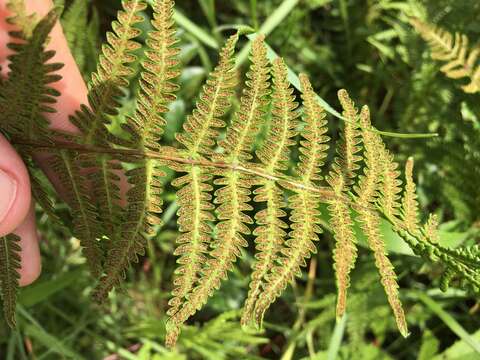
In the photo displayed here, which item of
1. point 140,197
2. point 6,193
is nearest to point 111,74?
point 140,197

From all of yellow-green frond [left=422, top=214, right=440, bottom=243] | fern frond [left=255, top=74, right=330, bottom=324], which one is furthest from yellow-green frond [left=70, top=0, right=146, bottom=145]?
yellow-green frond [left=422, top=214, right=440, bottom=243]

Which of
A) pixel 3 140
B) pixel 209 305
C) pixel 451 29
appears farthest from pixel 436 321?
pixel 3 140

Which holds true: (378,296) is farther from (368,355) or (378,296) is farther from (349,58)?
(349,58)

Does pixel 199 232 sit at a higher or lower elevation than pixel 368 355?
higher

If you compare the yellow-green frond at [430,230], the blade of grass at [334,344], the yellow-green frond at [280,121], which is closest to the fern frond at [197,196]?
the yellow-green frond at [280,121]

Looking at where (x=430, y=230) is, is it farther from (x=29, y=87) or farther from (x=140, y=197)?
(x=29, y=87)
